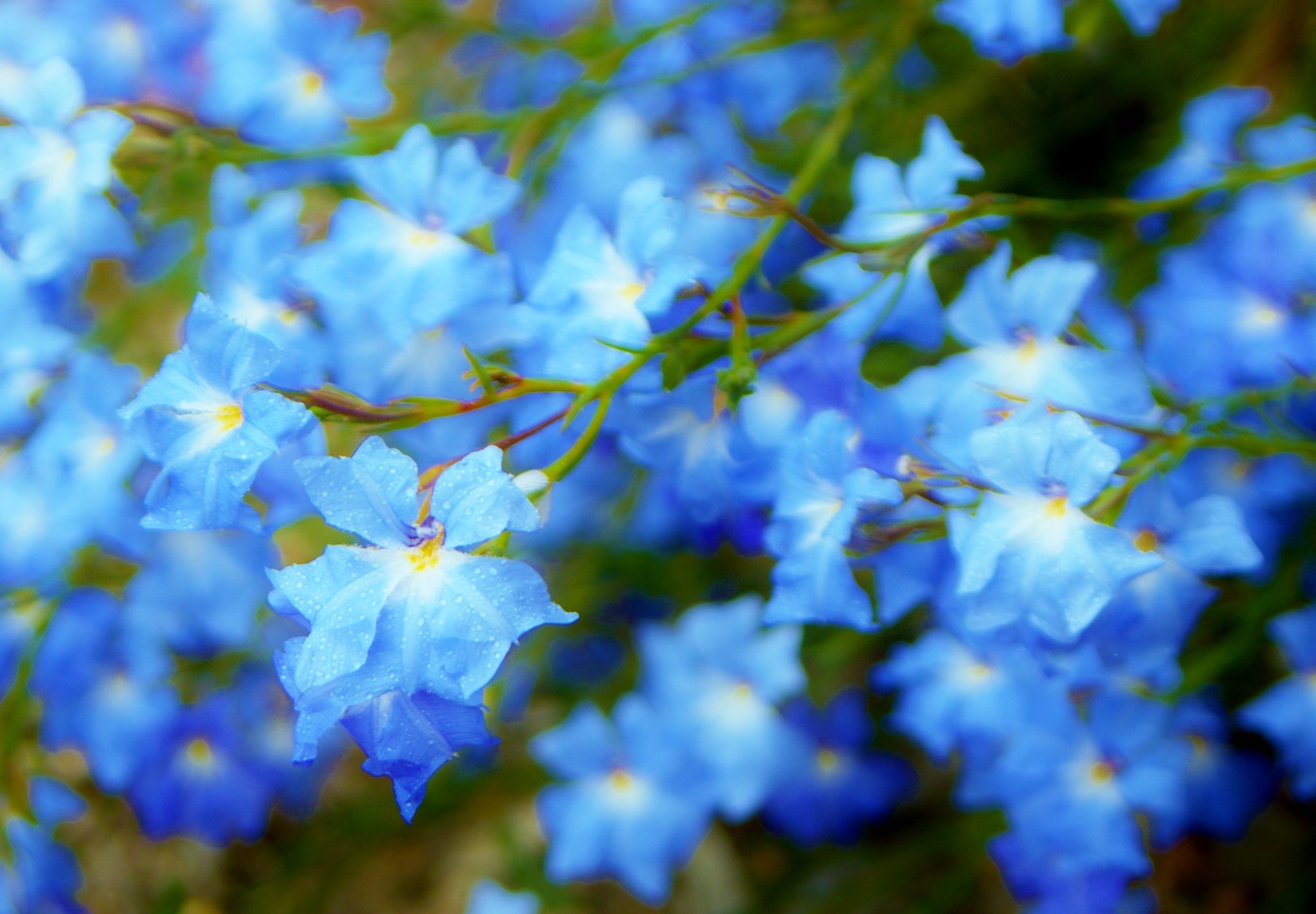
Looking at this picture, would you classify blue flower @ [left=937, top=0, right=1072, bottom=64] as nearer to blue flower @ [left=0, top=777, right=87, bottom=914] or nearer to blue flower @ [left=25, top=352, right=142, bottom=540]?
blue flower @ [left=25, top=352, right=142, bottom=540]

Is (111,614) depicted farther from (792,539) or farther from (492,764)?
(792,539)

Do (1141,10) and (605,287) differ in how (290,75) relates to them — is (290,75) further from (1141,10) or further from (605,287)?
(1141,10)

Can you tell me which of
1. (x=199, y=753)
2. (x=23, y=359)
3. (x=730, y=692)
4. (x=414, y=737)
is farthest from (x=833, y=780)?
(x=23, y=359)

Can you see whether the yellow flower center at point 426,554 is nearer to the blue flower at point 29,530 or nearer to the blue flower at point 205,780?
the blue flower at point 29,530

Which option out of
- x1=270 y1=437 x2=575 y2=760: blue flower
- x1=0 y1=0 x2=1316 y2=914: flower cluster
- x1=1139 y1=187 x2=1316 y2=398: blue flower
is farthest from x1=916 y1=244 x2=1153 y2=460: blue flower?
x1=270 y1=437 x2=575 y2=760: blue flower

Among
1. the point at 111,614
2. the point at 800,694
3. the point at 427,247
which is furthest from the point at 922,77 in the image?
the point at 111,614

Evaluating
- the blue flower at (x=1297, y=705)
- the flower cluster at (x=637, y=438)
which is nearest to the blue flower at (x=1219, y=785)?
the flower cluster at (x=637, y=438)
